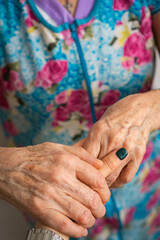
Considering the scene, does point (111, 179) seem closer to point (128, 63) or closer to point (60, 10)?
point (128, 63)

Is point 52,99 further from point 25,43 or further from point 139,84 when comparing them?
point 139,84

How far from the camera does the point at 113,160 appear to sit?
1.77 ft

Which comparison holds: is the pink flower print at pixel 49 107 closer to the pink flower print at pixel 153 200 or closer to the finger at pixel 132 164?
the finger at pixel 132 164

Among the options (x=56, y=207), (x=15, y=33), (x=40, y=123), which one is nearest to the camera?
(x=56, y=207)

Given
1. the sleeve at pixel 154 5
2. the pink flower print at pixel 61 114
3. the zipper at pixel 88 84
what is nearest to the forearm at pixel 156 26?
the sleeve at pixel 154 5

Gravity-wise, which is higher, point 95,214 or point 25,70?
point 25,70

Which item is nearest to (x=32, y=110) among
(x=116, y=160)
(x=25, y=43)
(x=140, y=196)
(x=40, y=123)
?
(x=40, y=123)

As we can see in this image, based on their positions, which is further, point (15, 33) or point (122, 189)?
point (122, 189)

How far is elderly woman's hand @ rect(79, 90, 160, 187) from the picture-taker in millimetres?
567

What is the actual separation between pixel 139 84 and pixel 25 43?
366 mm

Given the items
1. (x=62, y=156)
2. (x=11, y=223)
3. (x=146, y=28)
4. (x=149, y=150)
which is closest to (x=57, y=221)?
(x=62, y=156)

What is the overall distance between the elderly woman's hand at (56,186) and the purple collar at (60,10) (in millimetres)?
358

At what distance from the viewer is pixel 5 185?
50 cm

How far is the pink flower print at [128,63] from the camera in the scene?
72cm
